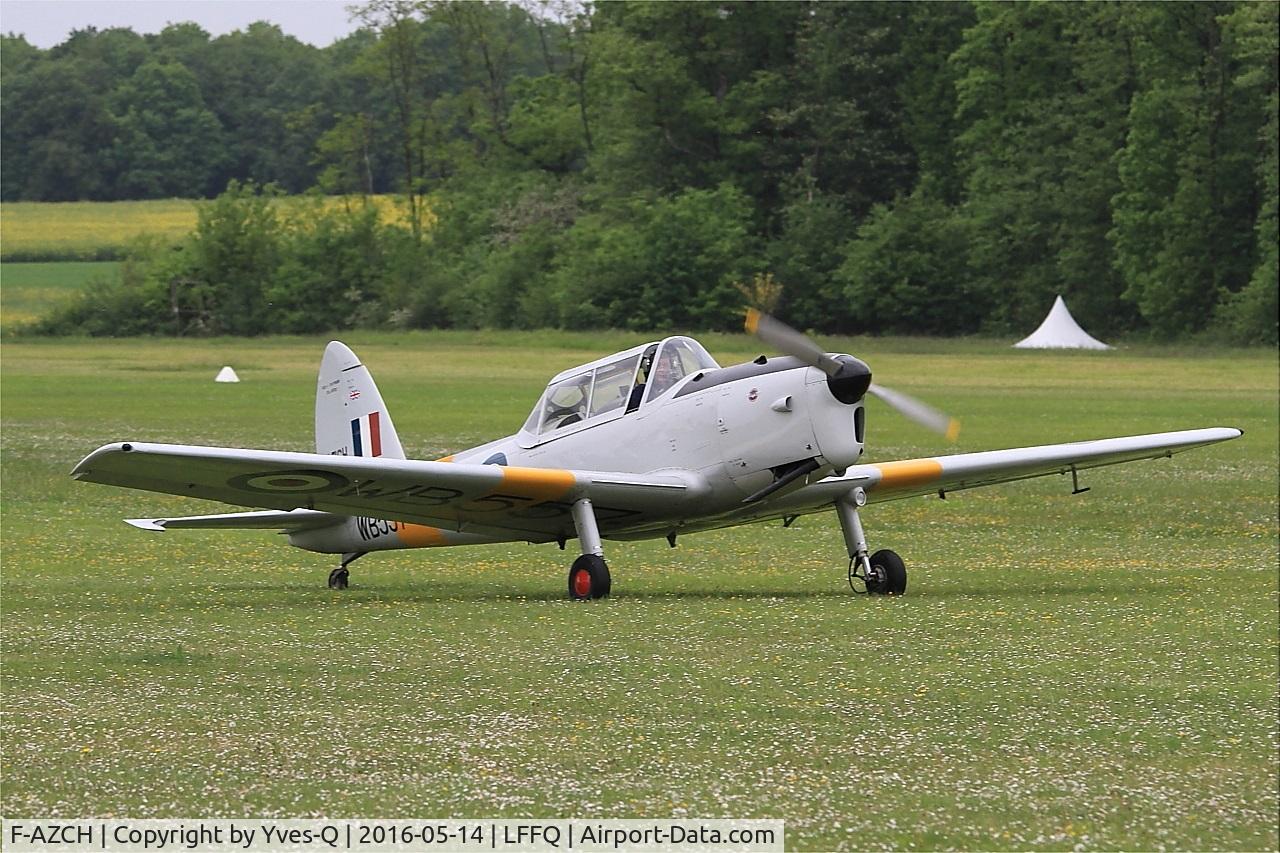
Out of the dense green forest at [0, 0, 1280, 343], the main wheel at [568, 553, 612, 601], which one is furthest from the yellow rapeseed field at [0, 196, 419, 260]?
the main wheel at [568, 553, 612, 601]

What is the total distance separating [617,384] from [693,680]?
4920mm

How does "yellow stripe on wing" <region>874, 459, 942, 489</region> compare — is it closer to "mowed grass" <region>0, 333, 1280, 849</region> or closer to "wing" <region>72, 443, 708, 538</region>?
"mowed grass" <region>0, 333, 1280, 849</region>

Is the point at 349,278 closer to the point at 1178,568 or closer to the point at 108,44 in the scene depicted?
the point at 108,44

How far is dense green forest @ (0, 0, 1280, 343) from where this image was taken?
77688 mm

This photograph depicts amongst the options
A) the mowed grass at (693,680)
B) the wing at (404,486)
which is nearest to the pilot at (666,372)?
the wing at (404,486)

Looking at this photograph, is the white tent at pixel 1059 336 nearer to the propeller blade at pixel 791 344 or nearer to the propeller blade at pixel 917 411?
the propeller blade at pixel 917 411

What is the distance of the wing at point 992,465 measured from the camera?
15.4m

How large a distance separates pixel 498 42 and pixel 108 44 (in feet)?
122

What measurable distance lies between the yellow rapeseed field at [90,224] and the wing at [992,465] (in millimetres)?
83181

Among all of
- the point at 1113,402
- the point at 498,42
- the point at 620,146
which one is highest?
the point at 498,42

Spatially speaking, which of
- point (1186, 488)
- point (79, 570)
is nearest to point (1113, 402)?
point (1186, 488)

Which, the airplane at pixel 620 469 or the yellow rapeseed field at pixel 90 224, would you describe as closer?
the airplane at pixel 620 469

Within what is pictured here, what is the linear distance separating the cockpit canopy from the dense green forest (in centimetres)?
6184

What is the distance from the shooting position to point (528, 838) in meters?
6.62
